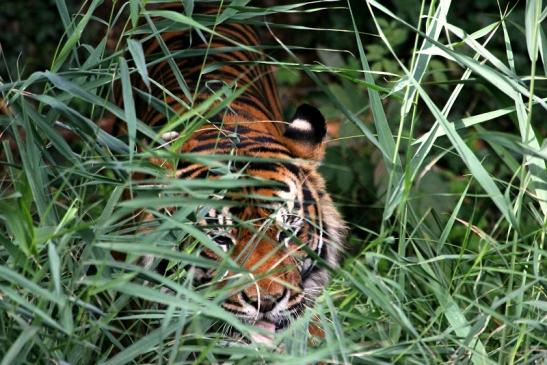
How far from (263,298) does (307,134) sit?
0.69 m

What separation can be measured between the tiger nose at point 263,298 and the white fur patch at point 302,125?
0.63 metres

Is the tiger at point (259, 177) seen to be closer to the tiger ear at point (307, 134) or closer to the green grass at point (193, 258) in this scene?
the tiger ear at point (307, 134)

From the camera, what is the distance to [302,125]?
10.4 feet

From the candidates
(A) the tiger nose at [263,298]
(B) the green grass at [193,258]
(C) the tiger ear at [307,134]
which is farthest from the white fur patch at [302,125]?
(A) the tiger nose at [263,298]

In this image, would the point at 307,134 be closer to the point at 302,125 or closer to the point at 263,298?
the point at 302,125

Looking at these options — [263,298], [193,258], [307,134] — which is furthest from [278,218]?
[193,258]

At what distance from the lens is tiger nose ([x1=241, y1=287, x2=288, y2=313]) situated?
2631 millimetres

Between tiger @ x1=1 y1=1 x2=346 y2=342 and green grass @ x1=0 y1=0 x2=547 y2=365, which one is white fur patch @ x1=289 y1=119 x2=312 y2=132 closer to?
tiger @ x1=1 y1=1 x2=346 y2=342

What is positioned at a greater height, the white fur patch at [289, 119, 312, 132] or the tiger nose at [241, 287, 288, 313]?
the white fur patch at [289, 119, 312, 132]

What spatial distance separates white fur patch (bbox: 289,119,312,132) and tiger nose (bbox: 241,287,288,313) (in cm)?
63

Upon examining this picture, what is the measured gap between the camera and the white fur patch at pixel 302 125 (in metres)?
3.15

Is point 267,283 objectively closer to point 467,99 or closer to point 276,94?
point 276,94

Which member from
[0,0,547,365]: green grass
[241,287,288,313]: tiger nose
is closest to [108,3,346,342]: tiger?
[241,287,288,313]: tiger nose

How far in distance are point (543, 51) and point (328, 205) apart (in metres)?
0.88
